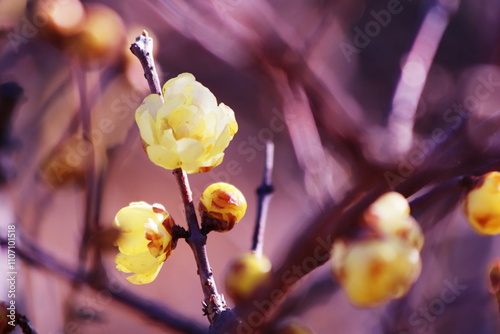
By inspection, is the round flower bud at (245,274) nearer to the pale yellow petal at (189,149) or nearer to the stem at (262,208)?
the stem at (262,208)

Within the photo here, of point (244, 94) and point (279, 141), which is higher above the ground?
point (244, 94)

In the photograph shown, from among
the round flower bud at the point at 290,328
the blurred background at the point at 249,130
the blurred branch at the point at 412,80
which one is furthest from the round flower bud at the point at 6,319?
the blurred branch at the point at 412,80

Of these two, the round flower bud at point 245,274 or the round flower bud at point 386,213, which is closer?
the round flower bud at point 386,213

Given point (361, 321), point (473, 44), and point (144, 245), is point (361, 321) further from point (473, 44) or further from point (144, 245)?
point (473, 44)

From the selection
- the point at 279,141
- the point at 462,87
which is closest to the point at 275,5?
the point at 279,141

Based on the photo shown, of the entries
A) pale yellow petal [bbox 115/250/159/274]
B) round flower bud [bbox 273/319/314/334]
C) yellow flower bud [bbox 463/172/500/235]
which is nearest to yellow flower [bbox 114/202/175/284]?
pale yellow petal [bbox 115/250/159/274]

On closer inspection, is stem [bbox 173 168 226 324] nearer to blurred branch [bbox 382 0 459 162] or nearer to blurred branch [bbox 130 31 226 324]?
blurred branch [bbox 130 31 226 324]
